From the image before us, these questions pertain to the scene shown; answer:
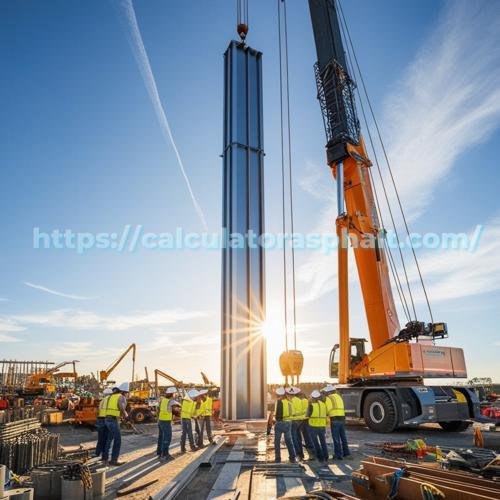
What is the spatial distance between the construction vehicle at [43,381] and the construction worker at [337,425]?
85.4ft

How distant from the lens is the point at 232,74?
17.4m

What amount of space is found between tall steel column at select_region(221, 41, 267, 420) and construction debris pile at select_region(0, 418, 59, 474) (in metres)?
6.85

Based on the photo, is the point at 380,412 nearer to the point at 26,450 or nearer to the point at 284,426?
the point at 284,426

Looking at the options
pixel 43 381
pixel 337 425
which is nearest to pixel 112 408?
pixel 337 425

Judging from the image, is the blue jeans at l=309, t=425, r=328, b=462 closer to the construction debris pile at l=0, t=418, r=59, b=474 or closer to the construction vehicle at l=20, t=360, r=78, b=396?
the construction debris pile at l=0, t=418, r=59, b=474

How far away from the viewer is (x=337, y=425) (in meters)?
9.65

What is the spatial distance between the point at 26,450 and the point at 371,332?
33.1ft

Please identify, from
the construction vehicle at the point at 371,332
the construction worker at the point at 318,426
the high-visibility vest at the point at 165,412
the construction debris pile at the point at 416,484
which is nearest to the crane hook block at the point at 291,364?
the construction vehicle at the point at 371,332

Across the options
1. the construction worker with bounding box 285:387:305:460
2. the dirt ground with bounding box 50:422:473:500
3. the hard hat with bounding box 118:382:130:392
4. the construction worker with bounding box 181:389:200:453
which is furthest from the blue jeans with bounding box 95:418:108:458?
the construction worker with bounding box 285:387:305:460

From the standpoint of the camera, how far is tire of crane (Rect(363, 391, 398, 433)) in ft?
42.9

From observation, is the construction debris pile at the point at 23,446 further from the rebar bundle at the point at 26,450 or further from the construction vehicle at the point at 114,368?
the construction vehicle at the point at 114,368

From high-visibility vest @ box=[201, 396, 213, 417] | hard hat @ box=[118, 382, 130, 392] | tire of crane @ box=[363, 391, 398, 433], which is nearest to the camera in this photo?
hard hat @ box=[118, 382, 130, 392]

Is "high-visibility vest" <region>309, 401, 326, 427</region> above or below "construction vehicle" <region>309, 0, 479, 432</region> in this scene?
below

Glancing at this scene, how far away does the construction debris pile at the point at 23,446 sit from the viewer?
8039 mm
